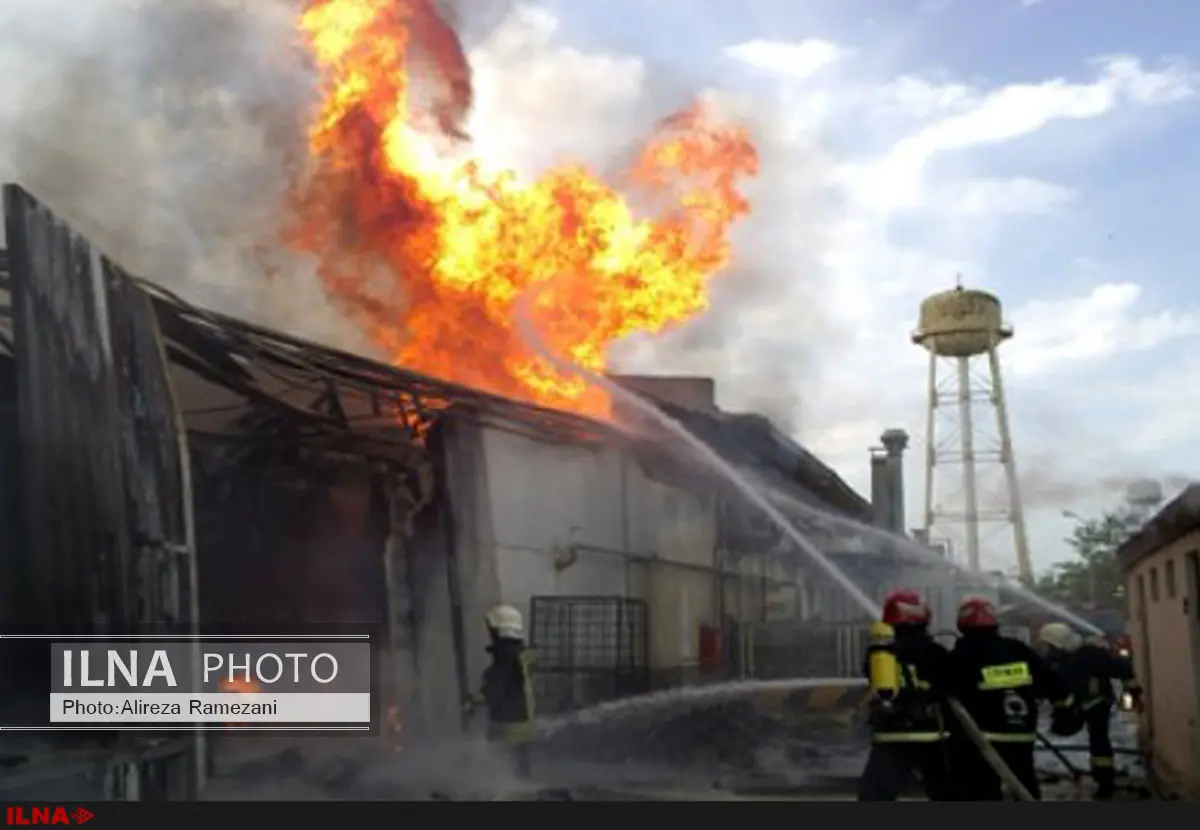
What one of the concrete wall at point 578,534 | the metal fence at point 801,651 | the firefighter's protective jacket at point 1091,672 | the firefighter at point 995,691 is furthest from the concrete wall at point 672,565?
the firefighter's protective jacket at point 1091,672

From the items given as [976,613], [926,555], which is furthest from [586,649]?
[976,613]

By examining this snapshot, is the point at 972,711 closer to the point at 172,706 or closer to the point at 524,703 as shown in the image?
the point at 524,703

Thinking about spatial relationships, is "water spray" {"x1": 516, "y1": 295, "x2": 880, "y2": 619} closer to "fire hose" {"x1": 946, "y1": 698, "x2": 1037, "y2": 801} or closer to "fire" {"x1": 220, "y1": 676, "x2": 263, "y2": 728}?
"fire hose" {"x1": 946, "y1": 698, "x2": 1037, "y2": 801}

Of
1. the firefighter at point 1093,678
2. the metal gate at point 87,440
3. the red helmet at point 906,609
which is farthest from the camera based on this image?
the firefighter at point 1093,678

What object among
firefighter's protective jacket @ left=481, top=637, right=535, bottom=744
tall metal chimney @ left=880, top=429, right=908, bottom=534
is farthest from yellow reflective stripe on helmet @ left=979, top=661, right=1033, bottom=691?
firefighter's protective jacket @ left=481, top=637, right=535, bottom=744

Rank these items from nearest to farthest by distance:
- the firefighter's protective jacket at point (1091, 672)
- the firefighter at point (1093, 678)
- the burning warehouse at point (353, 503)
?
the burning warehouse at point (353, 503)
the firefighter at point (1093, 678)
the firefighter's protective jacket at point (1091, 672)

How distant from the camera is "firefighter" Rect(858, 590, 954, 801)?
14.9 feet

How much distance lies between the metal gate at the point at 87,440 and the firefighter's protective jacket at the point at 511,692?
1.13 m

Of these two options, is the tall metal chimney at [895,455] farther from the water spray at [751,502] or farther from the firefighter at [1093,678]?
the firefighter at [1093,678]

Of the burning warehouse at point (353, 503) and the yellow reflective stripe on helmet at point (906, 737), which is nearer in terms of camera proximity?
the burning warehouse at point (353, 503)

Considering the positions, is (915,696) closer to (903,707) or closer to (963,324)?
(903,707)

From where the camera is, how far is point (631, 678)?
4.73m

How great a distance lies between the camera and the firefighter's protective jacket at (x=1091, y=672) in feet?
16.9

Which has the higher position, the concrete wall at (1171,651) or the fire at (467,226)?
the fire at (467,226)
